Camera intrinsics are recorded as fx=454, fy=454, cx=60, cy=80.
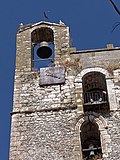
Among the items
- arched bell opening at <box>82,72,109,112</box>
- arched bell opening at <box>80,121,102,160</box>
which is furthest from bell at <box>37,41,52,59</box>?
arched bell opening at <box>80,121,102,160</box>

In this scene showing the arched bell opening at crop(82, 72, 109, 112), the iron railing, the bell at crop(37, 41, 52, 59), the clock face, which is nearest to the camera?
the arched bell opening at crop(82, 72, 109, 112)

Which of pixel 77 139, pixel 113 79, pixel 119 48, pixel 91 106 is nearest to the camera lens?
pixel 77 139

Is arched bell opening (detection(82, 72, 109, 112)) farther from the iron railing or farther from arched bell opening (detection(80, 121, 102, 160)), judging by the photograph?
arched bell opening (detection(80, 121, 102, 160))

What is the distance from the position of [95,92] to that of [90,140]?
5.24ft

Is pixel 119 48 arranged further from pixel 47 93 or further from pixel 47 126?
pixel 47 126

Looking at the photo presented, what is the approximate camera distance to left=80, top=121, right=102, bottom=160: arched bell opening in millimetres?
10922

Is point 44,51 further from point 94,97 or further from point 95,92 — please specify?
point 94,97

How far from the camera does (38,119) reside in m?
11.5

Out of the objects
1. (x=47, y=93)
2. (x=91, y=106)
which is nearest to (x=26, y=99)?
(x=47, y=93)

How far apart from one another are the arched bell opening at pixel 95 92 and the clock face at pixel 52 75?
68 centimetres

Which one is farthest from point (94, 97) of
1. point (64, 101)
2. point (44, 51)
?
point (44, 51)

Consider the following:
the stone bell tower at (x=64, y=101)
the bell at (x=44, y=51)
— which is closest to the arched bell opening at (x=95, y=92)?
the stone bell tower at (x=64, y=101)

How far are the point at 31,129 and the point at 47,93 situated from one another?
1.38 meters

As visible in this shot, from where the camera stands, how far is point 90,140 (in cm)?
1182
